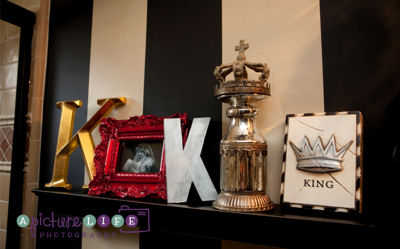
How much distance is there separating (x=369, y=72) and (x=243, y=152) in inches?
23.1

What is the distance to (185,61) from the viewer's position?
1.49 metres

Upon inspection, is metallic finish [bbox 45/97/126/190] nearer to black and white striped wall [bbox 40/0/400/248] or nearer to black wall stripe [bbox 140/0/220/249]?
black and white striped wall [bbox 40/0/400/248]

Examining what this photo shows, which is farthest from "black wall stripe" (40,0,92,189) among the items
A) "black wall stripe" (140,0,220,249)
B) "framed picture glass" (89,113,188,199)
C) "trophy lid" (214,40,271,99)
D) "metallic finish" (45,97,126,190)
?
"trophy lid" (214,40,271,99)

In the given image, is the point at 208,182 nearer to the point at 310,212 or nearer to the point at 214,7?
the point at 310,212

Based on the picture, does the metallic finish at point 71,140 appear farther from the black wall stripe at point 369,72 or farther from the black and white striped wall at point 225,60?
the black wall stripe at point 369,72

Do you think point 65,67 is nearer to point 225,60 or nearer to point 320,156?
point 225,60

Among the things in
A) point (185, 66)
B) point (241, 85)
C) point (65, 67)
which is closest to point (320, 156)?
point (241, 85)

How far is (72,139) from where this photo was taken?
1608 millimetres

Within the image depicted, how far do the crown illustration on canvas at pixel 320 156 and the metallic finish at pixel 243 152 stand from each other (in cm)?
14

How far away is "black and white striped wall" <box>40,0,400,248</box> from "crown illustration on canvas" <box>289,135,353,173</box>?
158mm

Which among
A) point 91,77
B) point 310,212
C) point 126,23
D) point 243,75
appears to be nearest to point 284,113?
point 243,75

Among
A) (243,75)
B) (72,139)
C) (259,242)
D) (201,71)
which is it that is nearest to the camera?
(259,242)

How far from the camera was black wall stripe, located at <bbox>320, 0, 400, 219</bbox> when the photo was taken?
1.03 m

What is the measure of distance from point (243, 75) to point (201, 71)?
0.38 metres
